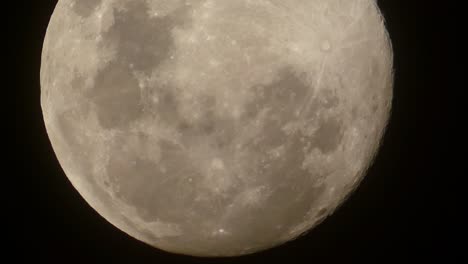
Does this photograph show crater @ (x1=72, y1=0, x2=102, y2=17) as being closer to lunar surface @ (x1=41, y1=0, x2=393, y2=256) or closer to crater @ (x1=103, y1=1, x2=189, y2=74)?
lunar surface @ (x1=41, y1=0, x2=393, y2=256)

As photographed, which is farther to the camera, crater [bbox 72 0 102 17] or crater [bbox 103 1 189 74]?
crater [bbox 72 0 102 17]

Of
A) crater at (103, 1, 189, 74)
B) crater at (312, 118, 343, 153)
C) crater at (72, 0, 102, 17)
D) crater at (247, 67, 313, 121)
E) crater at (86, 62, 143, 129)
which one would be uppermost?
crater at (72, 0, 102, 17)

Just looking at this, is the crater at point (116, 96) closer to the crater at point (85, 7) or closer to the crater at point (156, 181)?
the crater at point (156, 181)

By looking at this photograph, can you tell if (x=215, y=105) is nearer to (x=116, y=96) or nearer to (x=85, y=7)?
(x=116, y=96)

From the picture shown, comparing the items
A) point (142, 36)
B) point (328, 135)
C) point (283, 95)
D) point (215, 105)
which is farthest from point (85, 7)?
point (328, 135)

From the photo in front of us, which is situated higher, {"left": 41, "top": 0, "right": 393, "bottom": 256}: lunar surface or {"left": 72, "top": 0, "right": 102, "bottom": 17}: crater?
{"left": 72, "top": 0, "right": 102, "bottom": 17}: crater

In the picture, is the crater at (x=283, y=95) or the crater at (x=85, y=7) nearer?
the crater at (x=283, y=95)

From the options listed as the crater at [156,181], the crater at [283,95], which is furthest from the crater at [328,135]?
the crater at [156,181]

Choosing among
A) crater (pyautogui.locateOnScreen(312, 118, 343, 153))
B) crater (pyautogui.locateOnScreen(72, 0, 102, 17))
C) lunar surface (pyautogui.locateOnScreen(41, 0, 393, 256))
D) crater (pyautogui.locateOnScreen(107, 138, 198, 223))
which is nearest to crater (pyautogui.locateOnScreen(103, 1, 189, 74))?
lunar surface (pyautogui.locateOnScreen(41, 0, 393, 256))

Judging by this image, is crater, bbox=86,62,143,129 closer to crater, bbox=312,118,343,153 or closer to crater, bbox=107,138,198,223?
crater, bbox=107,138,198,223
